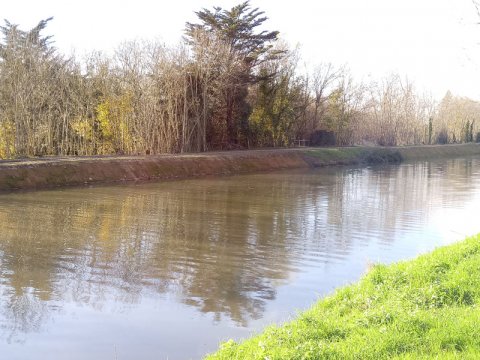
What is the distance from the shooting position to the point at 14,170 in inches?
984

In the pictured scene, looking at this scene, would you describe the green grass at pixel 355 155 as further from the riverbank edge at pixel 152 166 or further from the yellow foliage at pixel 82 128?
the yellow foliage at pixel 82 128

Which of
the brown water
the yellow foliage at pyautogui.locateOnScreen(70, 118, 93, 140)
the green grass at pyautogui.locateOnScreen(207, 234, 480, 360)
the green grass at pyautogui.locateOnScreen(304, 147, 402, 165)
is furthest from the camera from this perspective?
the green grass at pyautogui.locateOnScreen(304, 147, 402, 165)

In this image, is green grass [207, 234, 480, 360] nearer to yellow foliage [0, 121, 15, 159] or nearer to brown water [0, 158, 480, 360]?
brown water [0, 158, 480, 360]

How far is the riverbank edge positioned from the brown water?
2.12 metres

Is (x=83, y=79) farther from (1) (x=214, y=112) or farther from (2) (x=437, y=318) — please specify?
(2) (x=437, y=318)

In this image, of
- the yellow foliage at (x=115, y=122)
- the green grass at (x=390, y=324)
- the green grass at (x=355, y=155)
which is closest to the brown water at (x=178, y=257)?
the green grass at (x=390, y=324)

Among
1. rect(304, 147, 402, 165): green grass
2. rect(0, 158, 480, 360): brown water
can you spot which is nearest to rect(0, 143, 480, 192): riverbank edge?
rect(304, 147, 402, 165): green grass

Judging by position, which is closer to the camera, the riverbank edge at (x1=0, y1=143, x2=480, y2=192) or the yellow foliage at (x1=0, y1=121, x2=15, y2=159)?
the riverbank edge at (x1=0, y1=143, x2=480, y2=192)

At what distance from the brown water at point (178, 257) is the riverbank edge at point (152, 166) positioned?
212cm

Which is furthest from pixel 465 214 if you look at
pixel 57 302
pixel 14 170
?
pixel 14 170

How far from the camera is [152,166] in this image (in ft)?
105

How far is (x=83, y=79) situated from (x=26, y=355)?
30099mm

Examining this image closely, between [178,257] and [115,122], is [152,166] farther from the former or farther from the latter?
[178,257]

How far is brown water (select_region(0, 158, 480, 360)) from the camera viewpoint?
820cm
